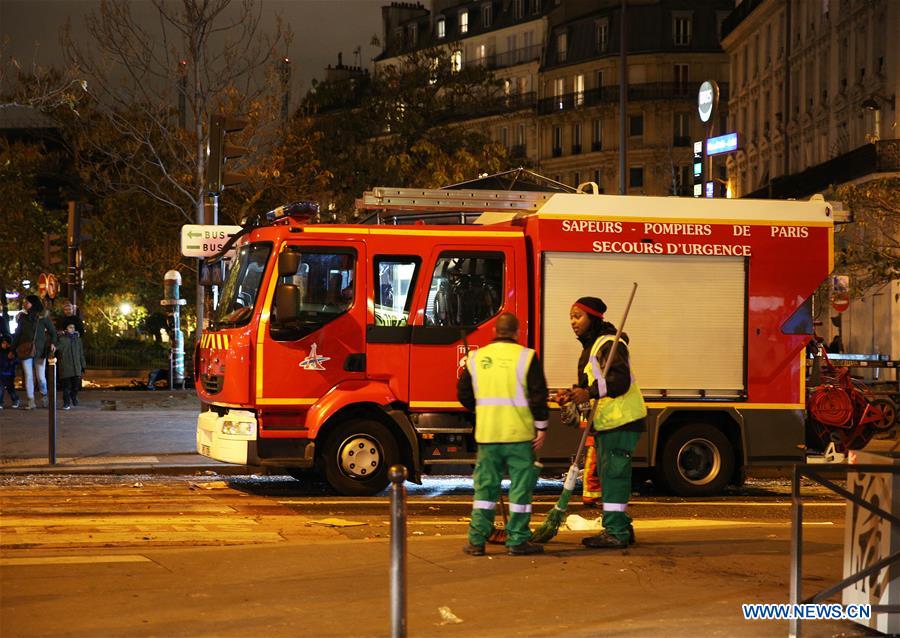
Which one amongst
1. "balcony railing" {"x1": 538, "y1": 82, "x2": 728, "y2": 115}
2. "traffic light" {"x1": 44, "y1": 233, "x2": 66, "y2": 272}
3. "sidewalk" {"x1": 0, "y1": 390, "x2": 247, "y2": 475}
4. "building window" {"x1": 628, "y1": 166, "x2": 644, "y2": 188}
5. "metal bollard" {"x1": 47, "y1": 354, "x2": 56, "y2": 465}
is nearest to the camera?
"metal bollard" {"x1": 47, "y1": 354, "x2": 56, "y2": 465}

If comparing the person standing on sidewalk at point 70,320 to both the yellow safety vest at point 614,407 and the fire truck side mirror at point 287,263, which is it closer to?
the fire truck side mirror at point 287,263

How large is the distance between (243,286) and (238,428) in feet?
4.73

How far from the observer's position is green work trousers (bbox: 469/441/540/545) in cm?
941

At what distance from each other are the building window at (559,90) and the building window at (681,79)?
22.6 ft

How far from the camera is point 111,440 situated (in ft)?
59.4

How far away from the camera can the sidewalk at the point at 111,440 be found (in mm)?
15992

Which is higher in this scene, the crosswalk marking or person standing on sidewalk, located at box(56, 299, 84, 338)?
person standing on sidewalk, located at box(56, 299, 84, 338)

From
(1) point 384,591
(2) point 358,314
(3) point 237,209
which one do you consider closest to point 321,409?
(2) point 358,314

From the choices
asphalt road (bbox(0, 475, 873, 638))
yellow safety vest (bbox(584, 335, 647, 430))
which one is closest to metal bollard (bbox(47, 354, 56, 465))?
asphalt road (bbox(0, 475, 873, 638))

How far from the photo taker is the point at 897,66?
4316 cm

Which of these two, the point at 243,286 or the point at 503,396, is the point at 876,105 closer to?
the point at 243,286

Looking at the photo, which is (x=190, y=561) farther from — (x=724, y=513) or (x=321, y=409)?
(x=724, y=513)

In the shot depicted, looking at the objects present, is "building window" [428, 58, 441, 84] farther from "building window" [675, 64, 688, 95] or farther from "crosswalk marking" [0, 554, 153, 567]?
"building window" [675, 64, 688, 95]

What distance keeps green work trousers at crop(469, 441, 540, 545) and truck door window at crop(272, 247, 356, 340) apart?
14.7 ft
